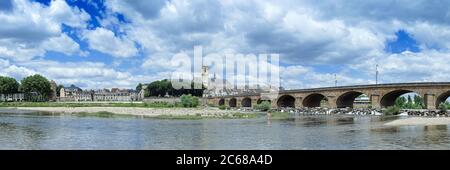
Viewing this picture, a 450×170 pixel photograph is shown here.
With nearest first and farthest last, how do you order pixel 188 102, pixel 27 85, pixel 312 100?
pixel 188 102, pixel 312 100, pixel 27 85

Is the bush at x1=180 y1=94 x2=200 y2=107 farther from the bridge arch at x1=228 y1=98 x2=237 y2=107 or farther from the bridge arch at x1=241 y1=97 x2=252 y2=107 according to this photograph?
the bridge arch at x1=228 y1=98 x2=237 y2=107

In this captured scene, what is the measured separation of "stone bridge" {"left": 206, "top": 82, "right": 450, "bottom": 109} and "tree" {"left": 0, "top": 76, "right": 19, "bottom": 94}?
8619 cm

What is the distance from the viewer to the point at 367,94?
314 feet

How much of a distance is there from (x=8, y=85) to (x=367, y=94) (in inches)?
4959

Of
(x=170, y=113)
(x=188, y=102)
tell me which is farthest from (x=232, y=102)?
(x=170, y=113)

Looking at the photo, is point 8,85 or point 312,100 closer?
point 312,100

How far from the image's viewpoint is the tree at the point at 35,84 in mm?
159625

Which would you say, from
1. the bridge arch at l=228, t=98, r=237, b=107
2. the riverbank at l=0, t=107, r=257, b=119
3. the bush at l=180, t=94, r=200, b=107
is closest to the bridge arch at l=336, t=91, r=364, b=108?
the riverbank at l=0, t=107, r=257, b=119

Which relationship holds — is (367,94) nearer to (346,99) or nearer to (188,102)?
(346,99)

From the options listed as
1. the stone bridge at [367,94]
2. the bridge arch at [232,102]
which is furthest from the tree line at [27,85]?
the stone bridge at [367,94]

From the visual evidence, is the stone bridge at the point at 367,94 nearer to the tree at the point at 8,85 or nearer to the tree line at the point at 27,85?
the tree line at the point at 27,85
